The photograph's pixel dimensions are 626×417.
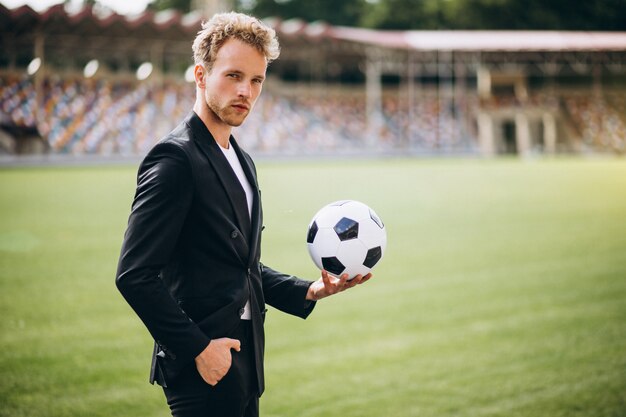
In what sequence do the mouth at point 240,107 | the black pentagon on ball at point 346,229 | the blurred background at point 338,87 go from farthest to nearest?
the blurred background at point 338,87 < the black pentagon on ball at point 346,229 < the mouth at point 240,107

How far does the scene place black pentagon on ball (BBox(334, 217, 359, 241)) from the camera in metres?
2.75

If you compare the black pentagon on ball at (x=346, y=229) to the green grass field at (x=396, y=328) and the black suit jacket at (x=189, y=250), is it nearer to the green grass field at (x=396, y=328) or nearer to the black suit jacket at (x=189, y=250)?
the black suit jacket at (x=189, y=250)

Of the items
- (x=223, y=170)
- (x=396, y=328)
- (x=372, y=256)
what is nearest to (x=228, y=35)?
(x=223, y=170)

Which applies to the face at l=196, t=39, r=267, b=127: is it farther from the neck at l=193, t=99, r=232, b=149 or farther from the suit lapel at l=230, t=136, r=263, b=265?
the suit lapel at l=230, t=136, r=263, b=265

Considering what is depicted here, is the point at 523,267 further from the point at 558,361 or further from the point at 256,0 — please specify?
the point at 256,0

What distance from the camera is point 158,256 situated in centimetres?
190

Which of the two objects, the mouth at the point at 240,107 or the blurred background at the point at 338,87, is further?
the blurred background at the point at 338,87

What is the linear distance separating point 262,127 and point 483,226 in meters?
27.1

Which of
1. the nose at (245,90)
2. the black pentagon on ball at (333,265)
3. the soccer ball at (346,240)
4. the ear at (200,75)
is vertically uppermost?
the ear at (200,75)

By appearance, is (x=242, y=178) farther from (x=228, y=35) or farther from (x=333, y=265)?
(x=333, y=265)

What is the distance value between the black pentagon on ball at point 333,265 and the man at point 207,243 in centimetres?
50

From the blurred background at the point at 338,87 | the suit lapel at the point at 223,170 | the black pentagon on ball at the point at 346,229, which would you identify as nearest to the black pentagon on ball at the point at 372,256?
→ the black pentagon on ball at the point at 346,229

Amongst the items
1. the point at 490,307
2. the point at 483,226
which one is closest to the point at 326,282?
the point at 490,307

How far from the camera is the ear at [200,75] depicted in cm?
213
